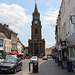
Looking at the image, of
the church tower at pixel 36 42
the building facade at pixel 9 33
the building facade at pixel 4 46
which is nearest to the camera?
the building facade at pixel 4 46

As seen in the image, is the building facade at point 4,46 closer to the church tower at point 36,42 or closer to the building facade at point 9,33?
the building facade at point 9,33

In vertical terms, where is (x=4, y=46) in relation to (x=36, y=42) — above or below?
below

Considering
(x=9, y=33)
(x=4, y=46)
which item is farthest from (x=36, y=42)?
(x=4, y=46)

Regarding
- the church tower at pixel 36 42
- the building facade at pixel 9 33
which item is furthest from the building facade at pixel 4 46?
the church tower at pixel 36 42

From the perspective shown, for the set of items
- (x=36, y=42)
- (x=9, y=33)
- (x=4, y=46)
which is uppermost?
(x=9, y=33)

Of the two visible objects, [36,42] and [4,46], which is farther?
[36,42]

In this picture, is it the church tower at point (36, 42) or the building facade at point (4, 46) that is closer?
the building facade at point (4, 46)

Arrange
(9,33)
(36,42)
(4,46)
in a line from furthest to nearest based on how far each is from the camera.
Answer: (36,42)
(9,33)
(4,46)

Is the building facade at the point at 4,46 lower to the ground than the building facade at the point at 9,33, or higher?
lower

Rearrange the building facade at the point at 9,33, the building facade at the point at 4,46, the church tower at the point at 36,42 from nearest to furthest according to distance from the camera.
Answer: the building facade at the point at 4,46 < the building facade at the point at 9,33 < the church tower at the point at 36,42

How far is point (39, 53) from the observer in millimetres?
95312


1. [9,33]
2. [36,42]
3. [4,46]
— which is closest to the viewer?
[4,46]

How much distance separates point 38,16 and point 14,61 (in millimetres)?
87849

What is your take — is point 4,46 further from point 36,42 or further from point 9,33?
point 36,42
